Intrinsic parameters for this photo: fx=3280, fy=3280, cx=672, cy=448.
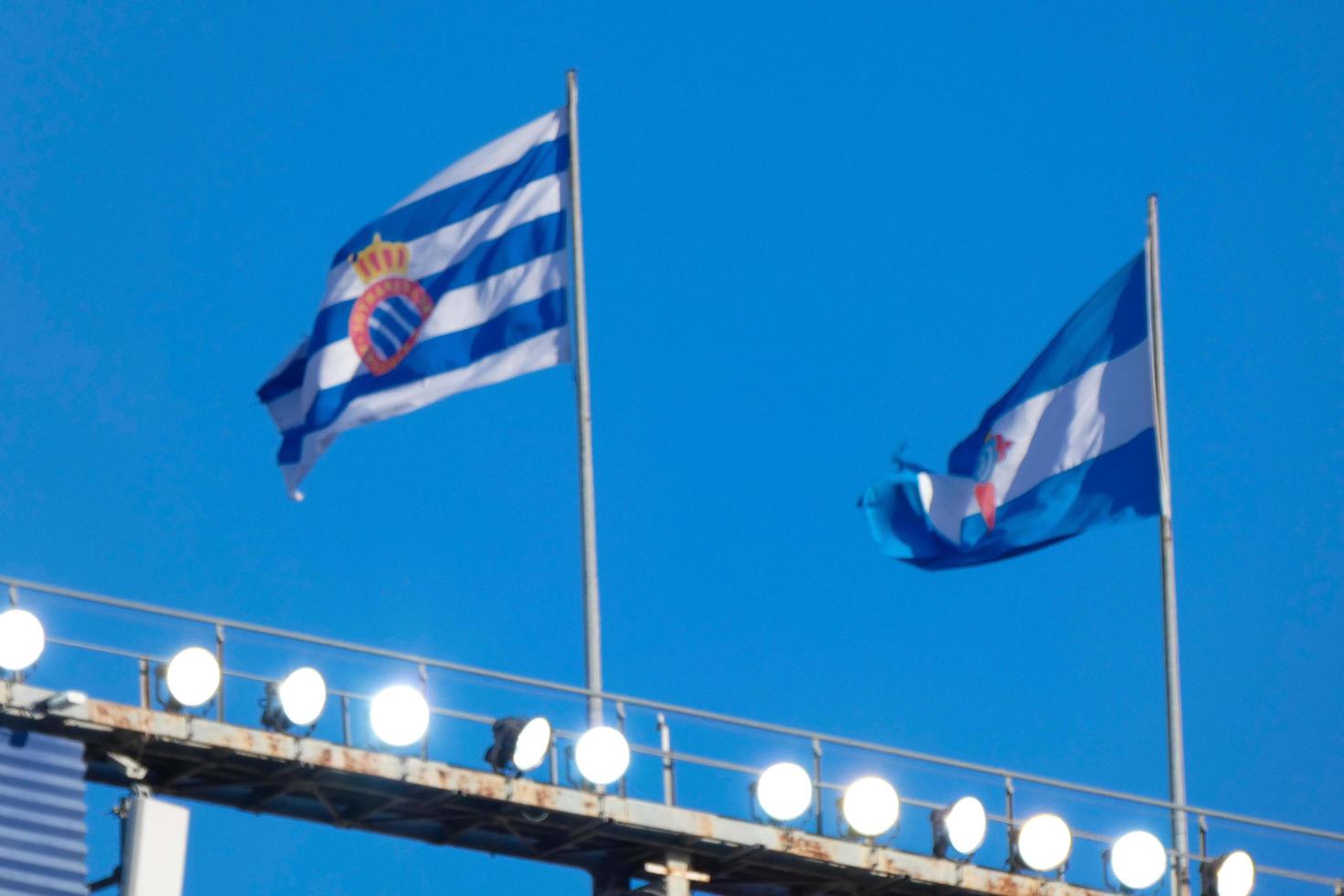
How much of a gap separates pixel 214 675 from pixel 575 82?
10.9 metres

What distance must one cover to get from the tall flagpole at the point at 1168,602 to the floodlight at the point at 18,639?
46.8ft

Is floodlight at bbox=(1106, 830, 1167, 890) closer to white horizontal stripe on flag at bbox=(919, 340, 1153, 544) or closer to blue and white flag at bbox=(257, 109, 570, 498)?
white horizontal stripe on flag at bbox=(919, 340, 1153, 544)

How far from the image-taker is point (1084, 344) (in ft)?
141

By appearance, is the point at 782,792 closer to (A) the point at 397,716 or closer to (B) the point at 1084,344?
(A) the point at 397,716

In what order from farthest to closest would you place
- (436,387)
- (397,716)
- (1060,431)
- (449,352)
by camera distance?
(1060,431) → (449,352) → (436,387) → (397,716)

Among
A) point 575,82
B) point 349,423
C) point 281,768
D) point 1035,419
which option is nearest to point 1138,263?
point 1035,419

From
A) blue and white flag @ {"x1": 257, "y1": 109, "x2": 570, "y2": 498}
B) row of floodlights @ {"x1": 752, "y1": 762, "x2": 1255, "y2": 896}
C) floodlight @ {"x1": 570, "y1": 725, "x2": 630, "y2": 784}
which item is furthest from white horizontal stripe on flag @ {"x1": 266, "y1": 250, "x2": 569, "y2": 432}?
row of floodlights @ {"x1": 752, "y1": 762, "x2": 1255, "y2": 896}

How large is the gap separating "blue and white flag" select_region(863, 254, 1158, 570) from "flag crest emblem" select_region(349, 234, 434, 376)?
623 cm

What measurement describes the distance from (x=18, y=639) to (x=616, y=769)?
689 cm

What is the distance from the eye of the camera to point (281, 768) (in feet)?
115

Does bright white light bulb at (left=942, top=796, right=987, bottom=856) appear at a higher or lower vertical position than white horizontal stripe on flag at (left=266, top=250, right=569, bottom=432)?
lower

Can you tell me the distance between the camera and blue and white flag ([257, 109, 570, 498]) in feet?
133

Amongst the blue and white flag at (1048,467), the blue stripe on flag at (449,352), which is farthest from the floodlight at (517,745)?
the blue and white flag at (1048,467)

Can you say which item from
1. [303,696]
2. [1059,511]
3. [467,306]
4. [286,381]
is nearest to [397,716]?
[303,696]
